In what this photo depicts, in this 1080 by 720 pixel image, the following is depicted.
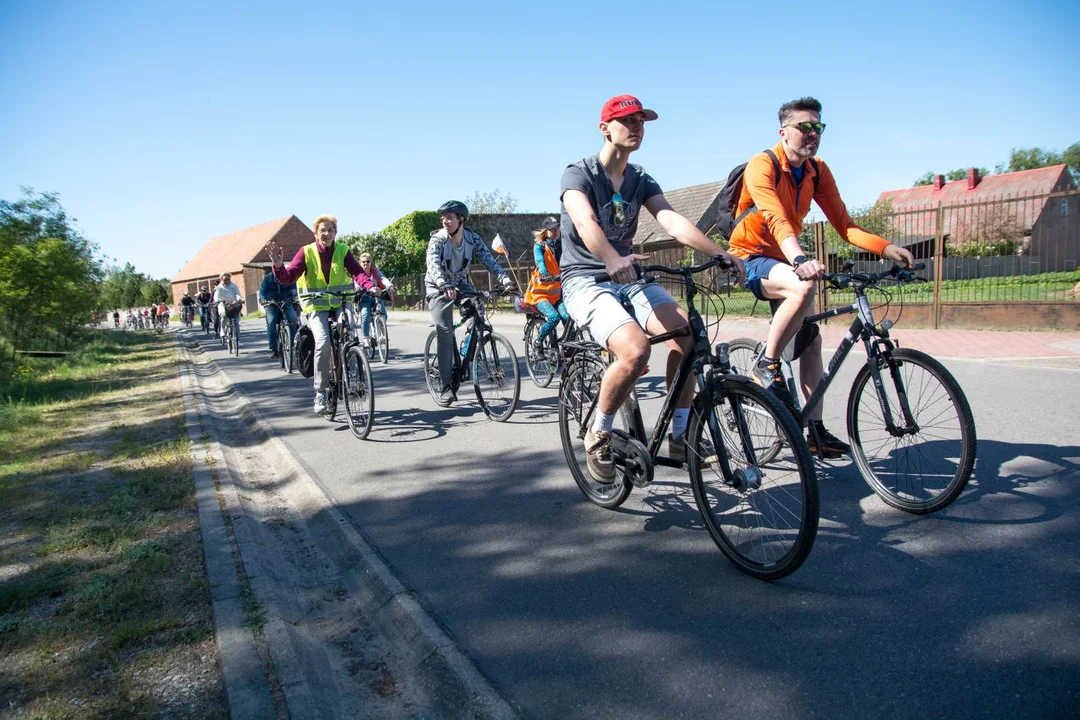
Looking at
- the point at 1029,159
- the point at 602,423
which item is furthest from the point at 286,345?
the point at 1029,159

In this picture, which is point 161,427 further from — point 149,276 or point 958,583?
point 149,276

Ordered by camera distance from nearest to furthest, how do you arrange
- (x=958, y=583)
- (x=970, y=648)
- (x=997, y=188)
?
(x=970, y=648) → (x=958, y=583) → (x=997, y=188)

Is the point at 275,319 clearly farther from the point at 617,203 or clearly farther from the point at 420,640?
the point at 420,640

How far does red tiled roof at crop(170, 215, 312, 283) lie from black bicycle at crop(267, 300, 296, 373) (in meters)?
46.0

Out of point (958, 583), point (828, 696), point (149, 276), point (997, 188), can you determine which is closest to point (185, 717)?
point (828, 696)

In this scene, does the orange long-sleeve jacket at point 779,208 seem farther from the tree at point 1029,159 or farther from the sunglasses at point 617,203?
→ the tree at point 1029,159

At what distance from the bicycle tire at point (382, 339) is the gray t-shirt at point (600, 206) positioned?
9246 millimetres

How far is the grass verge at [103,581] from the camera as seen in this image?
2.61 m

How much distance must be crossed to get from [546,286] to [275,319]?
7.18m

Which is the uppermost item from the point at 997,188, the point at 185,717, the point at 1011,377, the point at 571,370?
the point at 997,188

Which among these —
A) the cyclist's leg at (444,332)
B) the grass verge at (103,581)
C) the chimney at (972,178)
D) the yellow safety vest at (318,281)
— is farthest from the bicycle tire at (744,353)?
the chimney at (972,178)

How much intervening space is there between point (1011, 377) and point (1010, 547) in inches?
198

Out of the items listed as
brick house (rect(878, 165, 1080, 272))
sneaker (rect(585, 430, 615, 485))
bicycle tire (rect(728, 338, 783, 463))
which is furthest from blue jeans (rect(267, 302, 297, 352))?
brick house (rect(878, 165, 1080, 272))

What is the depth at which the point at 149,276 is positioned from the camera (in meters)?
89.2
